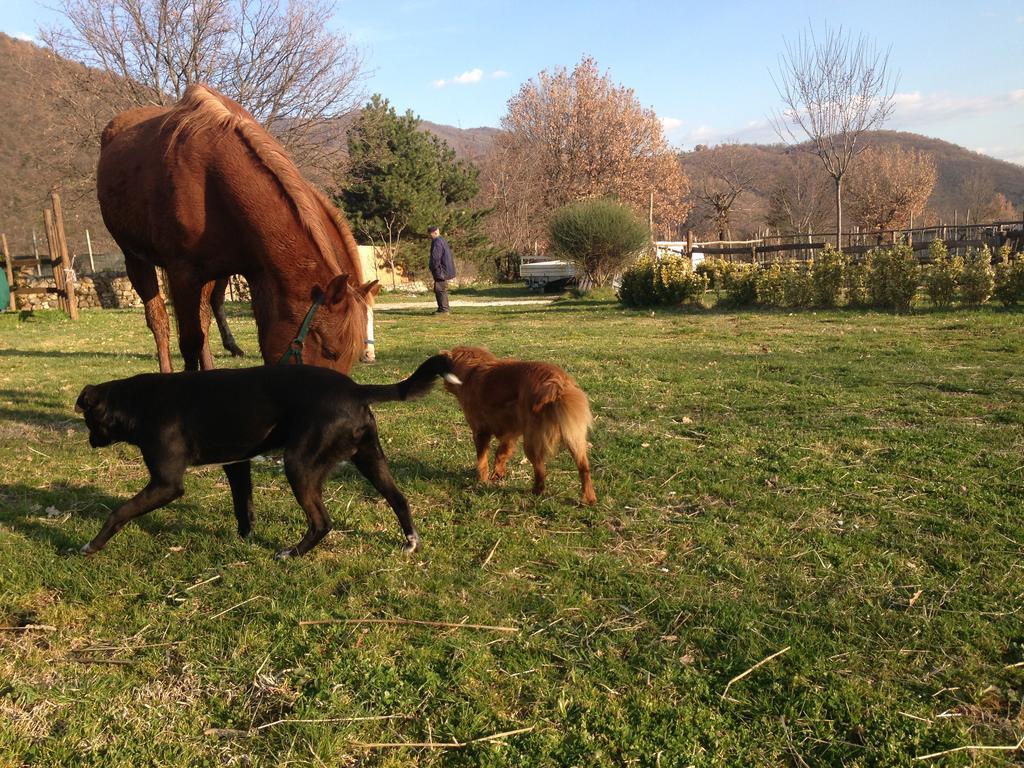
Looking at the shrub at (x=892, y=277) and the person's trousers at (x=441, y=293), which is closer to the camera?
the shrub at (x=892, y=277)

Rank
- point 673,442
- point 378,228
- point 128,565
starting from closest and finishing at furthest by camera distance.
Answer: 1. point 128,565
2. point 673,442
3. point 378,228

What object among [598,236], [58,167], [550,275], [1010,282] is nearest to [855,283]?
[1010,282]

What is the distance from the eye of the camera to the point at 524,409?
4207 mm

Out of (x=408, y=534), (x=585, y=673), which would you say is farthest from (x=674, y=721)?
(x=408, y=534)

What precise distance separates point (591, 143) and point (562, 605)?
4619cm

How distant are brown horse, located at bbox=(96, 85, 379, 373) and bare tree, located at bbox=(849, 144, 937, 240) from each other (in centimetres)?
5015

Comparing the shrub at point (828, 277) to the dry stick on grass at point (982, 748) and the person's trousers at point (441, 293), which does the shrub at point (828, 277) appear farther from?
the dry stick on grass at point (982, 748)

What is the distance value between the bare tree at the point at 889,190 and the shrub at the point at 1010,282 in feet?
124

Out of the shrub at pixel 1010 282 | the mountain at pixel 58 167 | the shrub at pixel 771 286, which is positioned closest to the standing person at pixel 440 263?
the shrub at pixel 771 286

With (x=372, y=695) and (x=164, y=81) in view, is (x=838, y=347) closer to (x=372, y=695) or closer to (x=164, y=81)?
(x=372, y=695)

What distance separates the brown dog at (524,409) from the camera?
4031mm

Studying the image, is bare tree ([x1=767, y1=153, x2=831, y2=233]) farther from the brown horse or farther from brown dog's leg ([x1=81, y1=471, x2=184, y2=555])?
brown dog's leg ([x1=81, y1=471, x2=184, y2=555])

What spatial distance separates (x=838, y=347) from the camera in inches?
387

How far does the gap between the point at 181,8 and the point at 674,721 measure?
27.5 metres
